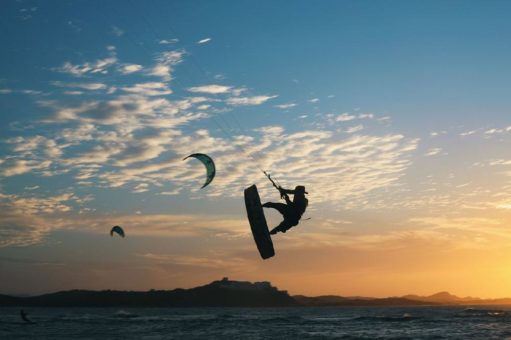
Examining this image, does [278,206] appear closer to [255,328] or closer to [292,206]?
[292,206]

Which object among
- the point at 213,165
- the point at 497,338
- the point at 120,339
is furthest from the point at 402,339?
the point at 213,165

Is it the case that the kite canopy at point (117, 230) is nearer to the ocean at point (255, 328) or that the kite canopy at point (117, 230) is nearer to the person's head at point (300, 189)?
the ocean at point (255, 328)

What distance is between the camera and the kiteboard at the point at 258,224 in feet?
46.6

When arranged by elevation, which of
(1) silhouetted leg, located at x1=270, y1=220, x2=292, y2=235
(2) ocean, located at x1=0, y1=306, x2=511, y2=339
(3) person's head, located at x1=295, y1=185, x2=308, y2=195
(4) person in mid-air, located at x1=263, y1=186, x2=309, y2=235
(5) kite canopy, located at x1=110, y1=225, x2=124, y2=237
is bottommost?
(2) ocean, located at x1=0, y1=306, x2=511, y2=339

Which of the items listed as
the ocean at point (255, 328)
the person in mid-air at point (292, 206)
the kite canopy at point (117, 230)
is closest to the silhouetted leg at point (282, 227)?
the person in mid-air at point (292, 206)

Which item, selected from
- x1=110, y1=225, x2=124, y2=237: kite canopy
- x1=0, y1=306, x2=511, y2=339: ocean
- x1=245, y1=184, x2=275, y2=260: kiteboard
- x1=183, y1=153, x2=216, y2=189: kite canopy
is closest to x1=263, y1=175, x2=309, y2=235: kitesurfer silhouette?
x1=245, y1=184, x2=275, y2=260: kiteboard

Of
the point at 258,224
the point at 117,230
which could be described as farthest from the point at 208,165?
the point at 117,230

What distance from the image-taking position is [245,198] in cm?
1441

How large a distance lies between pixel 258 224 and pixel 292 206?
4.56ft

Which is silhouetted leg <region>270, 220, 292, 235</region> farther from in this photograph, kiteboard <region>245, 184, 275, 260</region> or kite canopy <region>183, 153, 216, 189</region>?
kite canopy <region>183, 153, 216, 189</region>

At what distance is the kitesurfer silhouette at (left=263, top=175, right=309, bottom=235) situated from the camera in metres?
13.4

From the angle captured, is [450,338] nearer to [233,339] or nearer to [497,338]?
[497,338]

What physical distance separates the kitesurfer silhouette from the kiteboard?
0.76m

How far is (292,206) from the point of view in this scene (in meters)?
13.5
